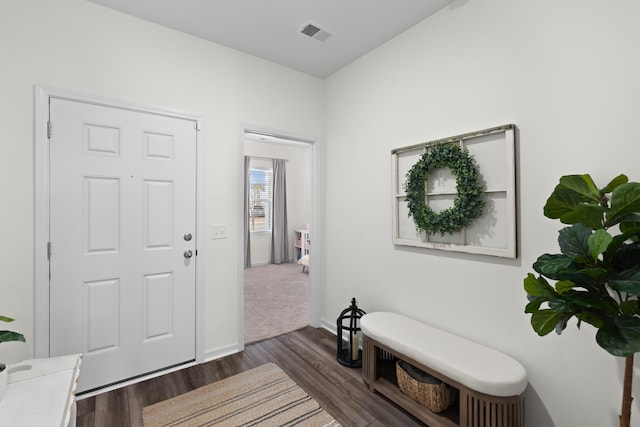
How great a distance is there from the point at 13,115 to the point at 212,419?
7.44 ft

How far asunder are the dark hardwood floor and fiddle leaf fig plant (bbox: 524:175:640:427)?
1178mm

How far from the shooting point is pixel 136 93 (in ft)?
7.39

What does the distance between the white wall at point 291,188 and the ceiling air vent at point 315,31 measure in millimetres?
4155

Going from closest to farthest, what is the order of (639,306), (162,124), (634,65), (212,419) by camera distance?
(639,306) → (634,65) → (212,419) → (162,124)

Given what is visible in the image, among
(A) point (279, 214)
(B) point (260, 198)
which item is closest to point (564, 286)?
(A) point (279, 214)

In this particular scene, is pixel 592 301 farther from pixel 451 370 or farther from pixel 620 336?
pixel 451 370

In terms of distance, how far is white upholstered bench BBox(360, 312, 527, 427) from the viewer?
A: 4.96 feet

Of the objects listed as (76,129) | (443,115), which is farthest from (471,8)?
(76,129)

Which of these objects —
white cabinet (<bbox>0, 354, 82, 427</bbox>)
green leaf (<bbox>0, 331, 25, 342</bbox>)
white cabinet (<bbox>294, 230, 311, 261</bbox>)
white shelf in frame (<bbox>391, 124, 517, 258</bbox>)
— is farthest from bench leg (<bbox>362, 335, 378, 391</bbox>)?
white cabinet (<bbox>294, 230, 311, 261</bbox>)

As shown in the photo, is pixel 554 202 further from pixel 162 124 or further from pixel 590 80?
pixel 162 124

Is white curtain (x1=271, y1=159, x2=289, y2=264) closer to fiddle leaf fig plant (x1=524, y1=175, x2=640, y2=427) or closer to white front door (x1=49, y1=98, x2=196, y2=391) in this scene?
white front door (x1=49, y1=98, x2=196, y2=391)

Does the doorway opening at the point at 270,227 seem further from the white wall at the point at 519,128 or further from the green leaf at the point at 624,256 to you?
the green leaf at the point at 624,256

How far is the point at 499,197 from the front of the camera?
1.86 meters

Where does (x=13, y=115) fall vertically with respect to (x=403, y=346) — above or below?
above
